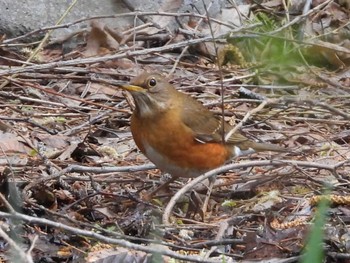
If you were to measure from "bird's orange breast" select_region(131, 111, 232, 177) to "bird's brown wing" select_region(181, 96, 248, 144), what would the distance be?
5 cm

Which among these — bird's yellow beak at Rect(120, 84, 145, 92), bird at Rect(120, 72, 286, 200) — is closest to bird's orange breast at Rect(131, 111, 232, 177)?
bird at Rect(120, 72, 286, 200)

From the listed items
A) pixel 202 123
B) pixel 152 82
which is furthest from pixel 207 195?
pixel 152 82

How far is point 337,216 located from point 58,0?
12.8 feet

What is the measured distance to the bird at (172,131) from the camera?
5090 millimetres

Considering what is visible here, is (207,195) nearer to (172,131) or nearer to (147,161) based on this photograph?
(172,131)

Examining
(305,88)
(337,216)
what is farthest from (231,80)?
(337,216)

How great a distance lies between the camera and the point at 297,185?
545 cm

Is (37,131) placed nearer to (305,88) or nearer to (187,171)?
(187,171)

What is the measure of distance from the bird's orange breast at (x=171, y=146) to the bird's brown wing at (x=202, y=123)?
0.05 m

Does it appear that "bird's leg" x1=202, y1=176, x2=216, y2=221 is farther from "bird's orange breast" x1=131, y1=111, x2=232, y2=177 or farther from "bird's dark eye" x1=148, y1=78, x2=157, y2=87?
"bird's dark eye" x1=148, y1=78, x2=157, y2=87

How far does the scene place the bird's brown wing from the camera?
17.5 ft

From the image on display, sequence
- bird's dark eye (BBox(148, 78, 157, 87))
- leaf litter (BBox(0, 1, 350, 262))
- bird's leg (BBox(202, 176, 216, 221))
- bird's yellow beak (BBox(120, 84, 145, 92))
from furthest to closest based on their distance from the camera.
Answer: bird's dark eye (BBox(148, 78, 157, 87))
bird's yellow beak (BBox(120, 84, 145, 92))
bird's leg (BBox(202, 176, 216, 221))
leaf litter (BBox(0, 1, 350, 262))

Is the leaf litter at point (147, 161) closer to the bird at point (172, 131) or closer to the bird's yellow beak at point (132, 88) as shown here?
the bird at point (172, 131)

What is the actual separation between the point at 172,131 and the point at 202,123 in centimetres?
30
